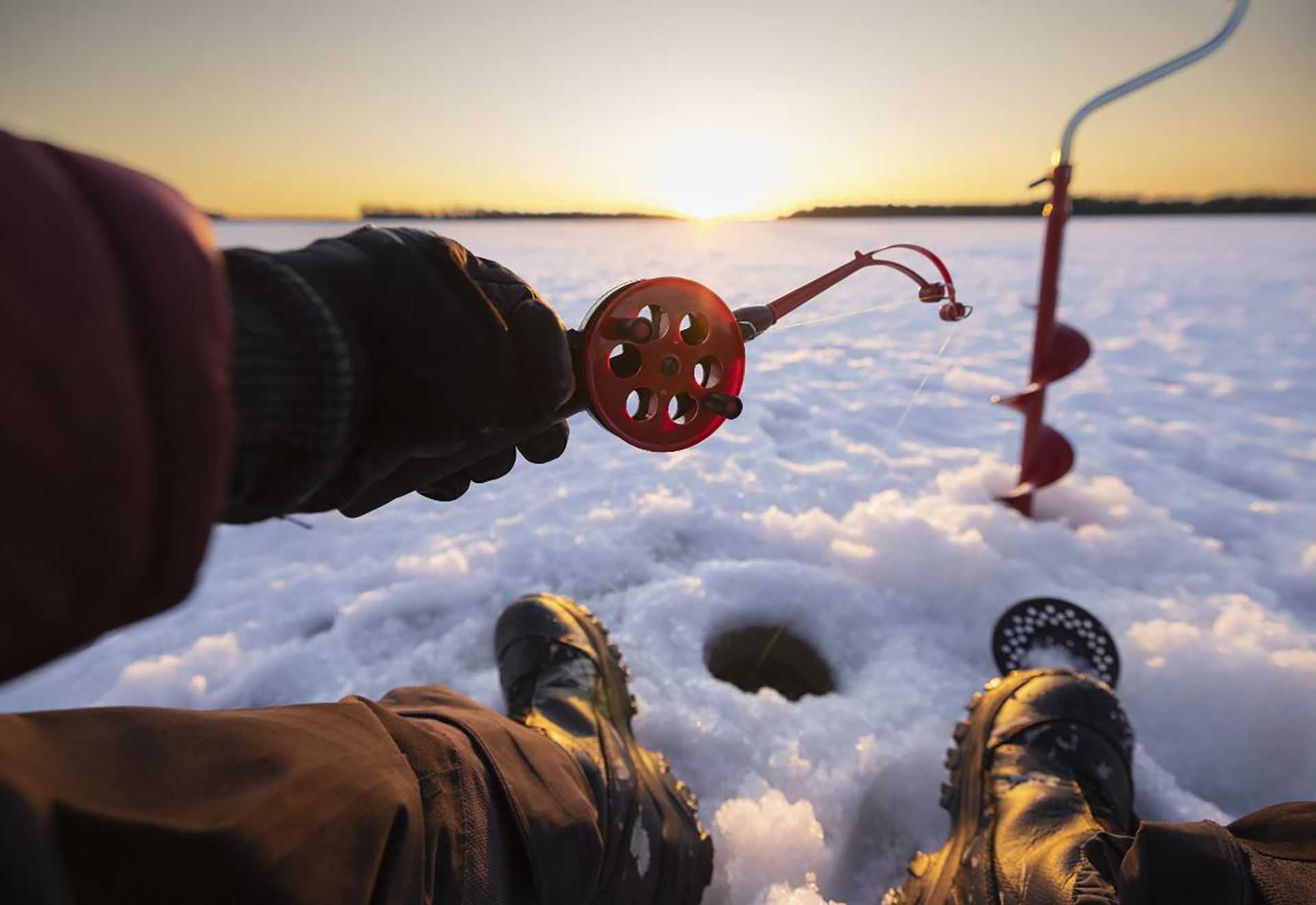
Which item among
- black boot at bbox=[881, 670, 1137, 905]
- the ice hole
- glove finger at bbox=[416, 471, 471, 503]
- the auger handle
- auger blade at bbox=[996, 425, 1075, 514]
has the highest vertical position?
the auger handle

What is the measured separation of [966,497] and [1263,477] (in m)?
1.43

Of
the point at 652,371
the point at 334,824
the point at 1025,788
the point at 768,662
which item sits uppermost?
the point at 652,371

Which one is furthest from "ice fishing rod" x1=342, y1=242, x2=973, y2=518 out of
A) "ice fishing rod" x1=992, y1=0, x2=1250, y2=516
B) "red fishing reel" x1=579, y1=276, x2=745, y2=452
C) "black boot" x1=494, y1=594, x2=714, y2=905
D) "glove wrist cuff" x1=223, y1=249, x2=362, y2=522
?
"ice fishing rod" x1=992, y1=0, x2=1250, y2=516

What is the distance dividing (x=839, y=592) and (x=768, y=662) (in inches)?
13.2

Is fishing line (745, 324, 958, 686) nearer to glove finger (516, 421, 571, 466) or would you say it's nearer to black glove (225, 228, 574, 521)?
glove finger (516, 421, 571, 466)

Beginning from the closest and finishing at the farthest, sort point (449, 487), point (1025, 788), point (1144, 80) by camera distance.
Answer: point (449, 487) < point (1025, 788) < point (1144, 80)

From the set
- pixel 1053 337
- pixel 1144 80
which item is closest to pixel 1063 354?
pixel 1053 337

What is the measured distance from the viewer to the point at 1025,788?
4.44ft

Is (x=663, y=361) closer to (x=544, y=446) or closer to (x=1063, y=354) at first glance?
(x=544, y=446)

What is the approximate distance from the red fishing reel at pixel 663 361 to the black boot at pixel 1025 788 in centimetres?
101

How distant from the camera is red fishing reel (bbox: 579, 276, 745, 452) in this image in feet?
2.92

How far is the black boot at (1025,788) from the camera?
1177mm

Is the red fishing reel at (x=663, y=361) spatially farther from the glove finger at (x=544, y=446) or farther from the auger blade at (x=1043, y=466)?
the auger blade at (x=1043, y=466)

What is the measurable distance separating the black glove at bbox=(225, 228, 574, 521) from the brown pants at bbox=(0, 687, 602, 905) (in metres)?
0.27
